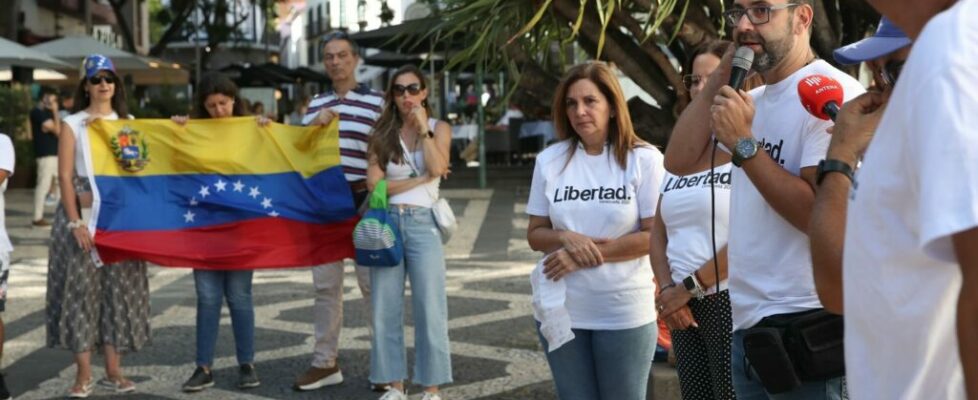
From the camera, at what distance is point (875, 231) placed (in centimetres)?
165

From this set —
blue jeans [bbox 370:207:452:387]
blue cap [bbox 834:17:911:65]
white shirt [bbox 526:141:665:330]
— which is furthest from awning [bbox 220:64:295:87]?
blue cap [bbox 834:17:911:65]

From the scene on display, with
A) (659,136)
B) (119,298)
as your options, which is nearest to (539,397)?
(659,136)

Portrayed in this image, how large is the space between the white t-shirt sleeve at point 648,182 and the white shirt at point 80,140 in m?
3.83

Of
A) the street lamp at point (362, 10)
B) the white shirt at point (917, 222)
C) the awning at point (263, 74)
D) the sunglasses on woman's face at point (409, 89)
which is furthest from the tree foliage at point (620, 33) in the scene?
the awning at point (263, 74)

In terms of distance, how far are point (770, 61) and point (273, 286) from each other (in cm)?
885

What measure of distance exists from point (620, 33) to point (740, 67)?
4431mm

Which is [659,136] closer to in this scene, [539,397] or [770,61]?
[539,397]

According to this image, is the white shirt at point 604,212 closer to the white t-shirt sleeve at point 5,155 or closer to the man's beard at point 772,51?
the man's beard at point 772,51

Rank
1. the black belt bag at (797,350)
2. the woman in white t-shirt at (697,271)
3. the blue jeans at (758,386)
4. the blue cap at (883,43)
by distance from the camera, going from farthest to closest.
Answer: the woman in white t-shirt at (697,271)
the blue jeans at (758,386)
the black belt bag at (797,350)
the blue cap at (883,43)

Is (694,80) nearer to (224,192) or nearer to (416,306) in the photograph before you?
(416,306)

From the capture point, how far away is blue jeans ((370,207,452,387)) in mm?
6852

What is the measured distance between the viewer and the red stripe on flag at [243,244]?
304 inches

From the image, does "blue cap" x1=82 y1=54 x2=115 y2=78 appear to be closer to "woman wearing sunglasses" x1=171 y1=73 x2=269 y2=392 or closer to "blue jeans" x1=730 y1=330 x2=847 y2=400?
"woman wearing sunglasses" x1=171 y1=73 x2=269 y2=392

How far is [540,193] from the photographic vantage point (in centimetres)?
483
